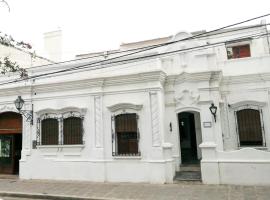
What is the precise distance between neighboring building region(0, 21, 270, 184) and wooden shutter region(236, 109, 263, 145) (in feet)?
0.14

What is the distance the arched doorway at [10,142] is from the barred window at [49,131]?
170 cm

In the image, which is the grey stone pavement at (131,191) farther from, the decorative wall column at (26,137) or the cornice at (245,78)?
the cornice at (245,78)

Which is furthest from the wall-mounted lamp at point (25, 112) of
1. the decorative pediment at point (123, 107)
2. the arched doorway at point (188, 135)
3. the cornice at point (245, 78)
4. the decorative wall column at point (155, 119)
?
the cornice at point (245, 78)

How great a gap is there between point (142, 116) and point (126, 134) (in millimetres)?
1101

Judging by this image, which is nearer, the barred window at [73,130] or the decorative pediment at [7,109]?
the barred window at [73,130]

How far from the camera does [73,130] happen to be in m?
12.2

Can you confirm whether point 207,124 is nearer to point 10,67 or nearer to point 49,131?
point 49,131

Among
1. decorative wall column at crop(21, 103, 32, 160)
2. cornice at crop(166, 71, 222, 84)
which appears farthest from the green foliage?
cornice at crop(166, 71, 222, 84)

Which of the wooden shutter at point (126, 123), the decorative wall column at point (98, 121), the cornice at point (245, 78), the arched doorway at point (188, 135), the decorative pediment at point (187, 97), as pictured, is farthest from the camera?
the arched doorway at point (188, 135)

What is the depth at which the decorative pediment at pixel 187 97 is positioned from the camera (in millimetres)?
11484

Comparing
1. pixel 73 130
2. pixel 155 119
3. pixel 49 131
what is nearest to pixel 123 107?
pixel 155 119

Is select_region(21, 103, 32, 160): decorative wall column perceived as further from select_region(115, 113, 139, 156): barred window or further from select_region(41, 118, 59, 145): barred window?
select_region(115, 113, 139, 156): barred window

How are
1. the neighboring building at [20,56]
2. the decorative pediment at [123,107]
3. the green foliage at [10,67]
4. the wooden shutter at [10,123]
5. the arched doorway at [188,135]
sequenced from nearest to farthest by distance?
1. the green foliage at [10,67]
2. the decorative pediment at [123,107]
3. the wooden shutter at [10,123]
4. the arched doorway at [188,135]
5. the neighboring building at [20,56]

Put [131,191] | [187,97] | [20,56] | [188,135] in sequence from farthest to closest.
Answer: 1. [20,56]
2. [188,135]
3. [187,97]
4. [131,191]
